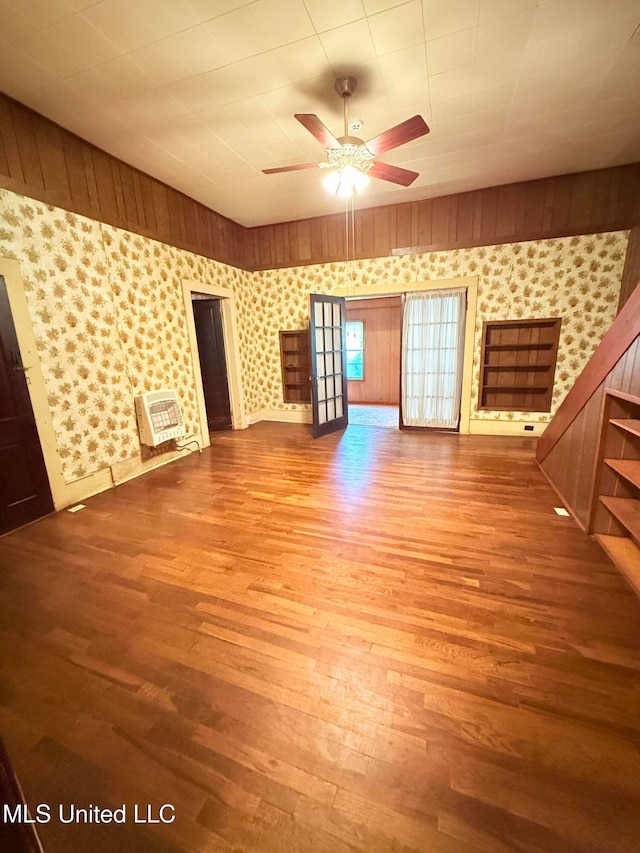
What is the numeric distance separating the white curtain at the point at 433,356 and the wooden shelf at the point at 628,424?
2.78 m

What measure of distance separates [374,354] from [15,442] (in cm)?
640

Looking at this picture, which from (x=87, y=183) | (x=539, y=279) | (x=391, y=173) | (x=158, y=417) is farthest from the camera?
(x=539, y=279)

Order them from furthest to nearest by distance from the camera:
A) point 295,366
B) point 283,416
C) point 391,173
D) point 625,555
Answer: point 283,416 < point 295,366 < point 391,173 < point 625,555

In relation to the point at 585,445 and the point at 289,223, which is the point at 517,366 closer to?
the point at 585,445

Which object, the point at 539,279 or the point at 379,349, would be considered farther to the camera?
the point at 379,349

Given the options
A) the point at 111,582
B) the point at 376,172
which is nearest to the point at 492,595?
the point at 111,582

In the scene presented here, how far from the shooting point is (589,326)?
14.1 feet

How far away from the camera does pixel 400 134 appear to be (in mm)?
2182

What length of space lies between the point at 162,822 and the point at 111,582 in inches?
52.7

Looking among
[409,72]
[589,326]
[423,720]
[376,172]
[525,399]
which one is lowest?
[423,720]

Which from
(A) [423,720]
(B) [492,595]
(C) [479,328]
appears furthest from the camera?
(C) [479,328]

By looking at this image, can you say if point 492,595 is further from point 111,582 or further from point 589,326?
point 589,326

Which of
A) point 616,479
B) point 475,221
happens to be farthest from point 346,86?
point 616,479

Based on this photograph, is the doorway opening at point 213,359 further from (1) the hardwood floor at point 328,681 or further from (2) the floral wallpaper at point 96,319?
(1) the hardwood floor at point 328,681
